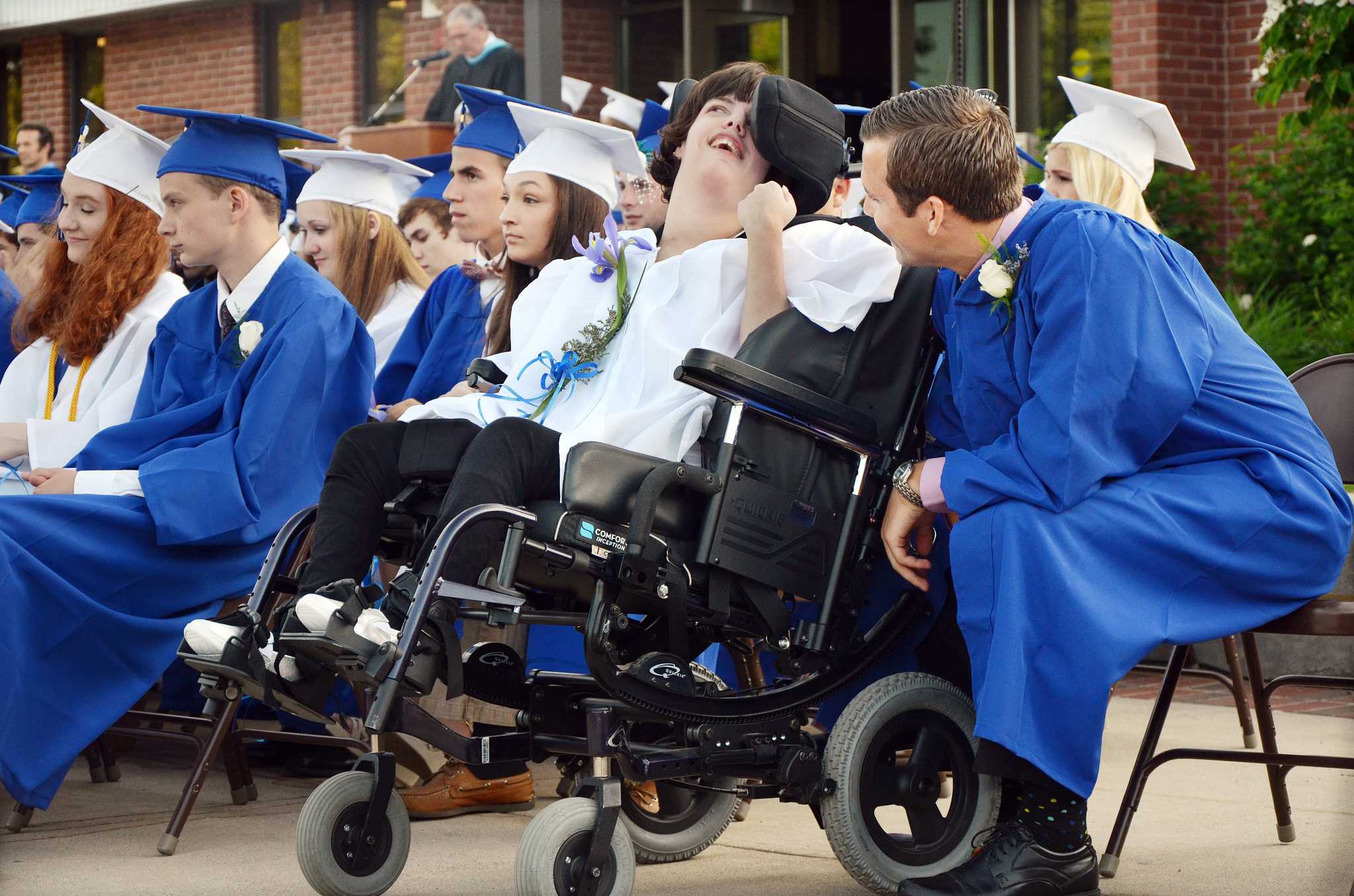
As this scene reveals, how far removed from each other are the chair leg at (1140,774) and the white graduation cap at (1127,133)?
1.89 meters

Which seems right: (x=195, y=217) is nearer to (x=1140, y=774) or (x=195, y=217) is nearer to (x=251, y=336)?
(x=251, y=336)

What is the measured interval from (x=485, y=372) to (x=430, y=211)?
3.10 m

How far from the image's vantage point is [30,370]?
5.26 meters

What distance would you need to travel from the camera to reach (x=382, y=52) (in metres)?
14.8

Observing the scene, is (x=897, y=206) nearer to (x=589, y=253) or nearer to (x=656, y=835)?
(x=589, y=253)

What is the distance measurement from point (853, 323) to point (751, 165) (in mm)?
575

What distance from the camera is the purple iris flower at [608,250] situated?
3.66 metres

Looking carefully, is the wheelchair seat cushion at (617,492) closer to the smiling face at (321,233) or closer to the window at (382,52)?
the smiling face at (321,233)

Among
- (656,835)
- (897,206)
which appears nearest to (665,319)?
(897,206)

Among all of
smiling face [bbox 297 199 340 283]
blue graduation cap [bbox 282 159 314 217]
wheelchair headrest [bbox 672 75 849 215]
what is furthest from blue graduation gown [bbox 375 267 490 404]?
wheelchair headrest [bbox 672 75 849 215]

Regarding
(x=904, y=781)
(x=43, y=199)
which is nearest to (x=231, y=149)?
(x=43, y=199)

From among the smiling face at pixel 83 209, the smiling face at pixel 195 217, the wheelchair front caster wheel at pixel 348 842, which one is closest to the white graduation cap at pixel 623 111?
the smiling face at pixel 83 209

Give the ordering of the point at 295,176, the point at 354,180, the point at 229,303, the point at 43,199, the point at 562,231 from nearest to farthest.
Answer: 1. the point at 229,303
2. the point at 562,231
3. the point at 295,176
4. the point at 43,199
5. the point at 354,180

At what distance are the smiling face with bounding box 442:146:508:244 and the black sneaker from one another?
297 cm
